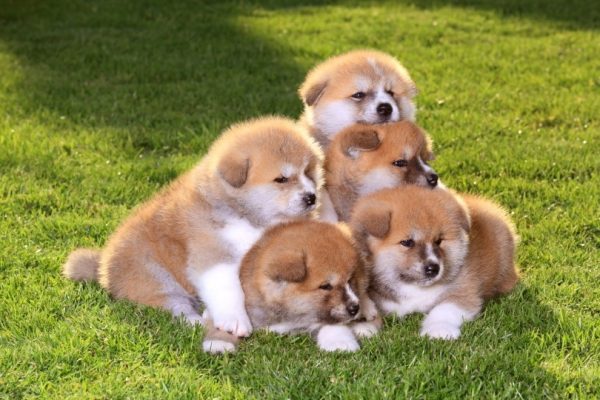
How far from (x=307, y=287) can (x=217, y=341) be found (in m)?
0.51

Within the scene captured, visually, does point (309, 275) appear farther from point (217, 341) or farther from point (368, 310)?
point (217, 341)

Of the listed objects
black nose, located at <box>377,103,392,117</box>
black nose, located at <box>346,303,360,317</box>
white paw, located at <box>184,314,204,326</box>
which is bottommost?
white paw, located at <box>184,314,204,326</box>

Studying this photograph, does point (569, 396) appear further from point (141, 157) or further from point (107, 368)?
point (141, 157)

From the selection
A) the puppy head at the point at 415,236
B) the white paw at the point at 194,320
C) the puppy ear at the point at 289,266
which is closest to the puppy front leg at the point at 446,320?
the puppy head at the point at 415,236

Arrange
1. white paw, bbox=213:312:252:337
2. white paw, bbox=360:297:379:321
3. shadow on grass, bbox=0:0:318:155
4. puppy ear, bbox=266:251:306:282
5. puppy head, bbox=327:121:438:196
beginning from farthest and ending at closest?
shadow on grass, bbox=0:0:318:155, puppy head, bbox=327:121:438:196, white paw, bbox=360:297:379:321, white paw, bbox=213:312:252:337, puppy ear, bbox=266:251:306:282

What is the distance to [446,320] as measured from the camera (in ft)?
15.8

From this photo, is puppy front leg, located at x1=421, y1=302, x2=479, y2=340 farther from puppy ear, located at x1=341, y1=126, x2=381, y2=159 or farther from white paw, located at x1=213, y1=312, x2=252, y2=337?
puppy ear, located at x1=341, y1=126, x2=381, y2=159

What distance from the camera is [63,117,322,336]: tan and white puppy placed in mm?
4848

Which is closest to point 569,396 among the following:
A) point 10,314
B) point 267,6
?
point 10,314

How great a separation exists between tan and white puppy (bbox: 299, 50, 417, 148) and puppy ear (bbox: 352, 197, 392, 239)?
1217 mm

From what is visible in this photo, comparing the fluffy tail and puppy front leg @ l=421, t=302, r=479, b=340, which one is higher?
puppy front leg @ l=421, t=302, r=479, b=340

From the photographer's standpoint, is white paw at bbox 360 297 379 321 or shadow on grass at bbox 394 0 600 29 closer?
Answer: white paw at bbox 360 297 379 321

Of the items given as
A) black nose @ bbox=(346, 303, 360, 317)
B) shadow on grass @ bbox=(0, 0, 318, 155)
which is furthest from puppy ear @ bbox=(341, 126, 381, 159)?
shadow on grass @ bbox=(0, 0, 318, 155)

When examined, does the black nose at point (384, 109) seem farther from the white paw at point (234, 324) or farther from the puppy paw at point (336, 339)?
the white paw at point (234, 324)
